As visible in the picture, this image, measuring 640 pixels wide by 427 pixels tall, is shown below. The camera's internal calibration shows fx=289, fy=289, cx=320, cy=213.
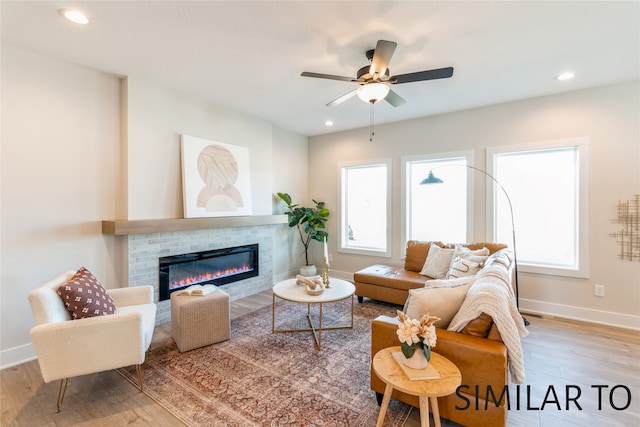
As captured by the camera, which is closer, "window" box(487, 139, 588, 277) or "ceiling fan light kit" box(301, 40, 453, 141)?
"ceiling fan light kit" box(301, 40, 453, 141)

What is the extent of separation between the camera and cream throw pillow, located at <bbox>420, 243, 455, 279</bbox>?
3.89 meters

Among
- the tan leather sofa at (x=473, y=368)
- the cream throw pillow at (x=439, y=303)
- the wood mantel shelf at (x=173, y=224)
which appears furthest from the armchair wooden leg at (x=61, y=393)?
the cream throw pillow at (x=439, y=303)

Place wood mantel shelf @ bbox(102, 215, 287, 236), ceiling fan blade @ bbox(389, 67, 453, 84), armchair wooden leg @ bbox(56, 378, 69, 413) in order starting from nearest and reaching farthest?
1. armchair wooden leg @ bbox(56, 378, 69, 413)
2. ceiling fan blade @ bbox(389, 67, 453, 84)
3. wood mantel shelf @ bbox(102, 215, 287, 236)

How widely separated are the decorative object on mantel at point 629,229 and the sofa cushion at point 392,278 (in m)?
2.28

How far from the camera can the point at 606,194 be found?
350cm

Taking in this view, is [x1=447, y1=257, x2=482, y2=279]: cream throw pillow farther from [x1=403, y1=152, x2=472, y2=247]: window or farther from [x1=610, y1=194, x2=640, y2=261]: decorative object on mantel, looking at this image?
[x1=610, y1=194, x2=640, y2=261]: decorative object on mantel

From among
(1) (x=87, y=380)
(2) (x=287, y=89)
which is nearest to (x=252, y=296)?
(1) (x=87, y=380)

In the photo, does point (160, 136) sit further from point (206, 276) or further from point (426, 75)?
point (426, 75)

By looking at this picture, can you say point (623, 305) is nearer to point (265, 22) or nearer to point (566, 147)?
point (566, 147)

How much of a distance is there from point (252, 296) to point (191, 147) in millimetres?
2414

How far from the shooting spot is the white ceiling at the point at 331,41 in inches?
83.7

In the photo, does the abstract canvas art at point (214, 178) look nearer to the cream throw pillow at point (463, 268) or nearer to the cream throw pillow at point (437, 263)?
the cream throw pillow at point (437, 263)

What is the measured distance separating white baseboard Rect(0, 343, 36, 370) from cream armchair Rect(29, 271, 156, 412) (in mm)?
1067

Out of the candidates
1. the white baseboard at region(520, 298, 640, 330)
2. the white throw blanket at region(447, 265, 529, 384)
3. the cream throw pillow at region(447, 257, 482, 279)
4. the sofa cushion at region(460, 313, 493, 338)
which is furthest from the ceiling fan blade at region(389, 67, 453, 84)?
the white baseboard at region(520, 298, 640, 330)
